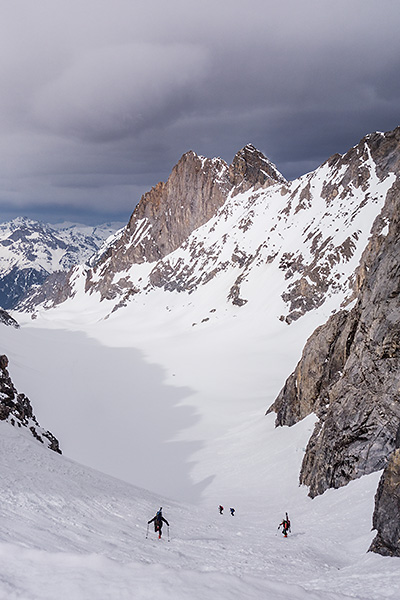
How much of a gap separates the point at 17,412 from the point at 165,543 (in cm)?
1458

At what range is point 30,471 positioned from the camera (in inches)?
583

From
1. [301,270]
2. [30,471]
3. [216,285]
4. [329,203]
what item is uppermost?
[329,203]

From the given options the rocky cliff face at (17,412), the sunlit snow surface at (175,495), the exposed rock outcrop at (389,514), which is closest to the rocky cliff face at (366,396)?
the sunlit snow surface at (175,495)

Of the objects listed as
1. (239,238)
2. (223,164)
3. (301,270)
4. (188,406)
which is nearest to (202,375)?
(188,406)

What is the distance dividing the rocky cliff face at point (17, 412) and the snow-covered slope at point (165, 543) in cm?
135

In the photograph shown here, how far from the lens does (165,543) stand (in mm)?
11008

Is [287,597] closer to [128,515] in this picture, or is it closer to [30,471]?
[128,515]

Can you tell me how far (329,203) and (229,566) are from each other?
286 ft

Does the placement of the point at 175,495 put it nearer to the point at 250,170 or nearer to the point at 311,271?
the point at 311,271

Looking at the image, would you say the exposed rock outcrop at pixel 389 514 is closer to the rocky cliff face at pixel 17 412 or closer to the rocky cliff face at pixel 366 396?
the rocky cliff face at pixel 366 396

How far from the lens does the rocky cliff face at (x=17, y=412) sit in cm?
2041

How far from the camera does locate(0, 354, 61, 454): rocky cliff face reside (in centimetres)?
2041

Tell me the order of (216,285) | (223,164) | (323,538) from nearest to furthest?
(323,538)
(216,285)
(223,164)

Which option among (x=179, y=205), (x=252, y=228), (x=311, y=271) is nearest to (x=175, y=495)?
(x=311, y=271)
